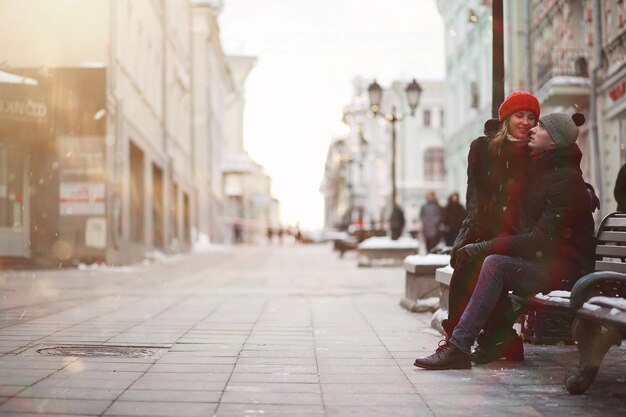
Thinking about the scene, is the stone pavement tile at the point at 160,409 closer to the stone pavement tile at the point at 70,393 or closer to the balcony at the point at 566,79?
the stone pavement tile at the point at 70,393

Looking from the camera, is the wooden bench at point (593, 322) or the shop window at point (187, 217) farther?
the shop window at point (187, 217)

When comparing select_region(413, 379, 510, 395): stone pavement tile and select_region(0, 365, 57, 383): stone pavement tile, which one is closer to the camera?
select_region(413, 379, 510, 395): stone pavement tile

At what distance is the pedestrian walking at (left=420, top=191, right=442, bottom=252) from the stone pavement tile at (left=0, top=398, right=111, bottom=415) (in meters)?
19.1

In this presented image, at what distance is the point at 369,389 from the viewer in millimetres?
4707

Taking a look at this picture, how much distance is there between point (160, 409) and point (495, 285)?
223cm

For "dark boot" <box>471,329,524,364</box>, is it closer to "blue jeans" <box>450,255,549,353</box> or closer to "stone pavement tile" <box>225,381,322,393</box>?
"blue jeans" <box>450,255,549,353</box>

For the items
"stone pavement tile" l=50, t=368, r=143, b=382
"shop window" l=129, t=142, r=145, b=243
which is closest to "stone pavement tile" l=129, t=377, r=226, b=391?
"stone pavement tile" l=50, t=368, r=143, b=382

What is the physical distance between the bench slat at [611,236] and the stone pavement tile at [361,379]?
152cm

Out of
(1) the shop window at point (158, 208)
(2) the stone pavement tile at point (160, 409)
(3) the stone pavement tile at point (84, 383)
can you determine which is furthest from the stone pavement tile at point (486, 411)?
(1) the shop window at point (158, 208)

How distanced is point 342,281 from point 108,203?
672 cm

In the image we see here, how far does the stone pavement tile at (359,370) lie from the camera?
5.22m

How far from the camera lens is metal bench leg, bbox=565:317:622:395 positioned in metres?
4.34

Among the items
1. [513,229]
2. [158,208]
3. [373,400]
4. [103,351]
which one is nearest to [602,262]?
[513,229]

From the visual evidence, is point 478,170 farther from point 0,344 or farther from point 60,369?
point 0,344
